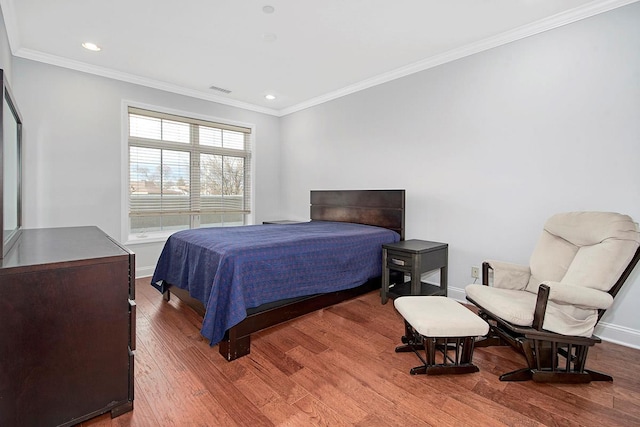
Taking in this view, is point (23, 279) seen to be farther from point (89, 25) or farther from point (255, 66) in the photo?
point (255, 66)

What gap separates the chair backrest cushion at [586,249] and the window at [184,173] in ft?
13.9

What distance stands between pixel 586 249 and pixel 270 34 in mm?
3107

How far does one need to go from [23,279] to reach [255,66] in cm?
315

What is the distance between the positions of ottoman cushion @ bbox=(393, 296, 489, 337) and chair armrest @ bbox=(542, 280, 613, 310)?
0.42m

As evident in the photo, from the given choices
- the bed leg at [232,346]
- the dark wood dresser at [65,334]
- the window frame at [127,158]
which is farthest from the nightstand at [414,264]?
the window frame at [127,158]

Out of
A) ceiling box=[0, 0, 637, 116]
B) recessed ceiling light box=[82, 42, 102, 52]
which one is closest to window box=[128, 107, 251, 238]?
ceiling box=[0, 0, 637, 116]

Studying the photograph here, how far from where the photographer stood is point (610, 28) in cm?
237

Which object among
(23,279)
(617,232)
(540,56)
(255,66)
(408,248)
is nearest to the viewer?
(23,279)

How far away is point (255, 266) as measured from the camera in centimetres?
226

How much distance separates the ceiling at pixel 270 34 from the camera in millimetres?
2469

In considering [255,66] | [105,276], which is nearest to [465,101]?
[255,66]

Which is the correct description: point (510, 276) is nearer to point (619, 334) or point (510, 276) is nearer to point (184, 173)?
point (619, 334)

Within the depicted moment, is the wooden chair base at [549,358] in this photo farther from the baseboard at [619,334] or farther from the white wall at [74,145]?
the white wall at [74,145]

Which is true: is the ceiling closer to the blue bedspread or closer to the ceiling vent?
the ceiling vent
